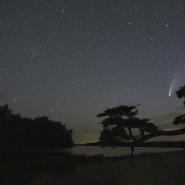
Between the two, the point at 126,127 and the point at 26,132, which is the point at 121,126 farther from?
the point at 26,132

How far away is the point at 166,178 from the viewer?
1859cm

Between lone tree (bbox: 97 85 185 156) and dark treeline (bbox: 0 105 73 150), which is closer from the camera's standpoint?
lone tree (bbox: 97 85 185 156)

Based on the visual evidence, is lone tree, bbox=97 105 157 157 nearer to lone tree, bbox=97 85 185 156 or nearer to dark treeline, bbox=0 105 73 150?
lone tree, bbox=97 85 185 156

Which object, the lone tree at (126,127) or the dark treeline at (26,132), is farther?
the dark treeline at (26,132)

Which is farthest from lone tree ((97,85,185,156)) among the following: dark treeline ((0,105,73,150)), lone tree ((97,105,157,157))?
dark treeline ((0,105,73,150))

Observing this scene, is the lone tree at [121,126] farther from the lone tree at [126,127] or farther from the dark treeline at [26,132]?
the dark treeline at [26,132]

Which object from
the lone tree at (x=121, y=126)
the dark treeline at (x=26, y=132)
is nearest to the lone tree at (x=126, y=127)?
the lone tree at (x=121, y=126)

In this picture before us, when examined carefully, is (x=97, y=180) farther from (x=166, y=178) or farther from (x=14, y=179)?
(x=14, y=179)

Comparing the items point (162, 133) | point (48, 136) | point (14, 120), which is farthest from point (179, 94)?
point (48, 136)

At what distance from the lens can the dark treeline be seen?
124688 millimetres

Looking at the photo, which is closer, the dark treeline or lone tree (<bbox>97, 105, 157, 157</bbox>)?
lone tree (<bbox>97, 105, 157, 157</bbox>)

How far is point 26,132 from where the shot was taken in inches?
5251

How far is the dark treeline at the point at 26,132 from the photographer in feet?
409

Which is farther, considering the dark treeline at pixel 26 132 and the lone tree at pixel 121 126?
the dark treeline at pixel 26 132
